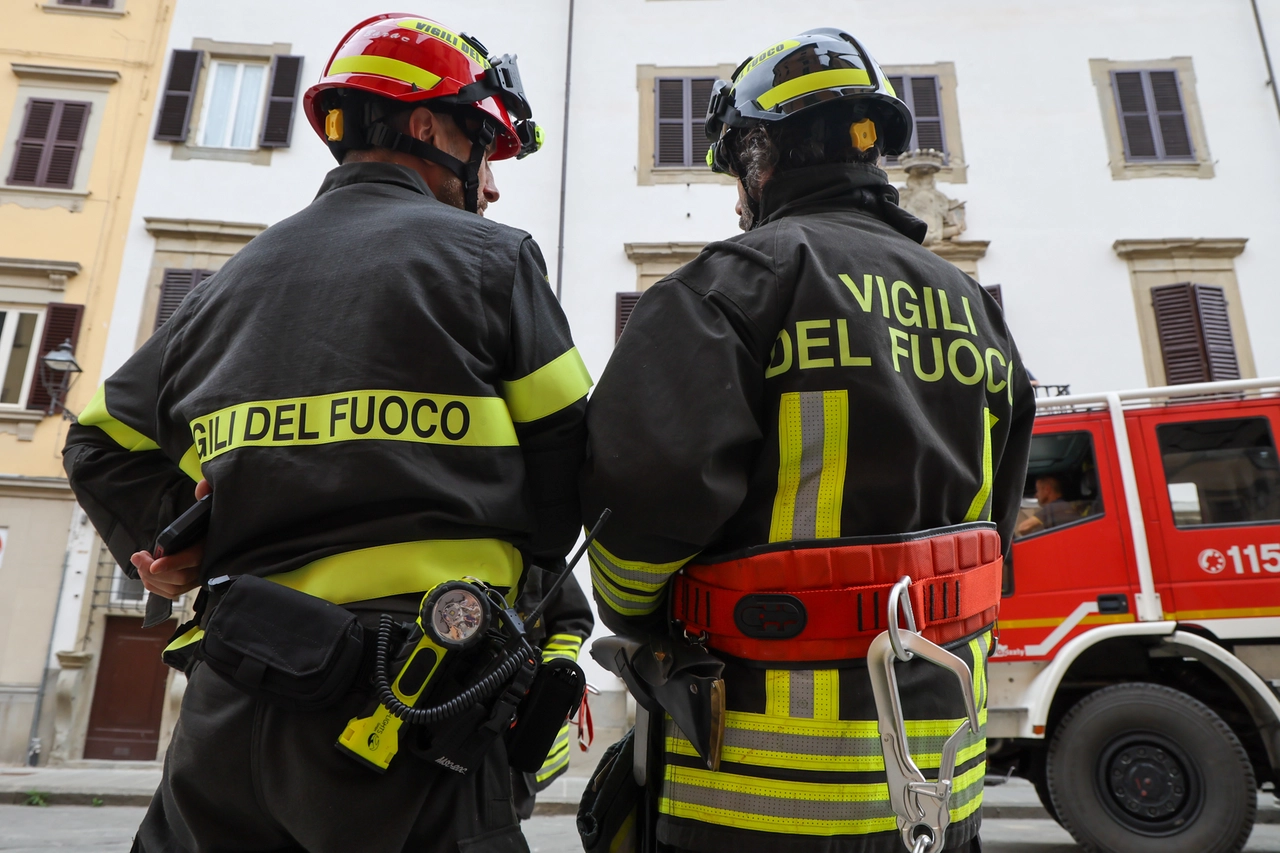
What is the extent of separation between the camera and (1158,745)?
5012mm

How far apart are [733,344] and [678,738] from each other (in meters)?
0.74

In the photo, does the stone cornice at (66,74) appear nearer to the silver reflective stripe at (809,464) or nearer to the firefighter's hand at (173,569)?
the firefighter's hand at (173,569)

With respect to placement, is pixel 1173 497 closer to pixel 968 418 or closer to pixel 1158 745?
pixel 1158 745

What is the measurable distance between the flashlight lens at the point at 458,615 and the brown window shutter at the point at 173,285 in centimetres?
1291

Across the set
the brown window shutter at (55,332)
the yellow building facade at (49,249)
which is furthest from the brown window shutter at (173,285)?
the brown window shutter at (55,332)

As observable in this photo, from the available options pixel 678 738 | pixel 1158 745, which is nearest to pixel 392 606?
pixel 678 738

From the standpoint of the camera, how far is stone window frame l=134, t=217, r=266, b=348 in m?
13.0

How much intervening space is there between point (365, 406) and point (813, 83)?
1.26 m

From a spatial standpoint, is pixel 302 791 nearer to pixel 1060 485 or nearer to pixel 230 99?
pixel 1060 485

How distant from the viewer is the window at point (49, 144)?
1329 centimetres

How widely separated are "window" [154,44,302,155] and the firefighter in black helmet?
43.5 ft

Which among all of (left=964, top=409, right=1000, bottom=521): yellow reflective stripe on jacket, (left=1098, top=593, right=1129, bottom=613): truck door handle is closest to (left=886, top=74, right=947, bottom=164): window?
(left=1098, top=593, right=1129, bottom=613): truck door handle

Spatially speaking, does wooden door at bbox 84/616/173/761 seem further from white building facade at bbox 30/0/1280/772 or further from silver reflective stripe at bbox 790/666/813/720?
silver reflective stripe at bbox 790/666/813/720

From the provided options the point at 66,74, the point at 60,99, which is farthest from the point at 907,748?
the point at 66,74
